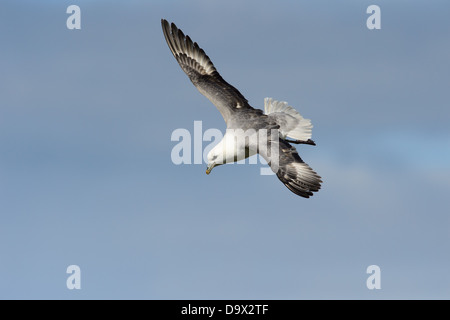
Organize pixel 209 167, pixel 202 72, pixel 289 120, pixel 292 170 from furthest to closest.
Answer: pixel 202 72
pixel 289 120
pixel 209 167
pixel 292 170

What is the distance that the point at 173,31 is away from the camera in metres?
19.3

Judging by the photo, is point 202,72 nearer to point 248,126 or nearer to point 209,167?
point 248,126

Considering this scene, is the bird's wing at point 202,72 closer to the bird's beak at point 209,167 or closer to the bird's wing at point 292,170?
the bird's beak at point 209,167

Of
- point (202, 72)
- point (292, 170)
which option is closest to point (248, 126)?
point (292, 170)

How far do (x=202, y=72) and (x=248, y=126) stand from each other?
2818 millimetres

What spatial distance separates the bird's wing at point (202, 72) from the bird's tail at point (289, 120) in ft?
2.38

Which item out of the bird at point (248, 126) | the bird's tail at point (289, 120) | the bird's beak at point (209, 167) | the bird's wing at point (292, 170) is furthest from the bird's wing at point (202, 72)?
the bird's wing at point (292, 170)

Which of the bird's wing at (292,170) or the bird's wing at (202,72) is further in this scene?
the bird's wing at (202,72)

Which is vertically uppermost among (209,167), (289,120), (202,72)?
(202,72)

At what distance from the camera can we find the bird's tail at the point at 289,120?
58.1ft

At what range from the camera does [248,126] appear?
1683 cm

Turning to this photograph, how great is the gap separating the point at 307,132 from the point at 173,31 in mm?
4404
